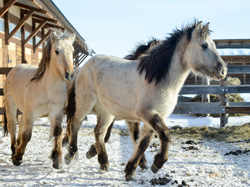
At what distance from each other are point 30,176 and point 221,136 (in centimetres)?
468

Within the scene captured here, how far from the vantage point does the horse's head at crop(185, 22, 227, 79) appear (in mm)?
3730

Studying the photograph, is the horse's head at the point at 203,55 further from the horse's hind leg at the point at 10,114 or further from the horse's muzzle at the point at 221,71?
the horse's hind leg at the point at 10,114

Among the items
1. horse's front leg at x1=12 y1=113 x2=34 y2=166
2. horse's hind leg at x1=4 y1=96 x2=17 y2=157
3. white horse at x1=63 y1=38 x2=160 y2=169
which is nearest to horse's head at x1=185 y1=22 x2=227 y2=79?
white horse at x1=63 y1=38 x2=160 y2=169

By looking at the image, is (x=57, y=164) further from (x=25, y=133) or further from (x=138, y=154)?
(x=138, y=154)

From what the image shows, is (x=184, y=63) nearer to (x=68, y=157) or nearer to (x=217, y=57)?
(x=217, y=57)

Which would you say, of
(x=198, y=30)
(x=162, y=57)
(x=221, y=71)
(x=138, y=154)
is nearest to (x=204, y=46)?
(x=198, y=30)

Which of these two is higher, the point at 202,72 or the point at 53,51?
the point at 53,51

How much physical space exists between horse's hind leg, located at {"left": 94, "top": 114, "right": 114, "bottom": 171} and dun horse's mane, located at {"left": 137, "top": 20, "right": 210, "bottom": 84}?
1070mm

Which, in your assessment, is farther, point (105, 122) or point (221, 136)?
point (221, 136)

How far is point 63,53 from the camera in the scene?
4195 mm

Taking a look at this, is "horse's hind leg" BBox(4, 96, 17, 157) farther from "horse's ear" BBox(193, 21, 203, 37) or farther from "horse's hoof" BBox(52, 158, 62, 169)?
"horse's ear" BBox(193, 21, 203, 37)

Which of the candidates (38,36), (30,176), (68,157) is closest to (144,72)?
(68,157)

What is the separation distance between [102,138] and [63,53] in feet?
4.47

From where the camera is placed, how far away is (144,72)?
4066 millimetres
